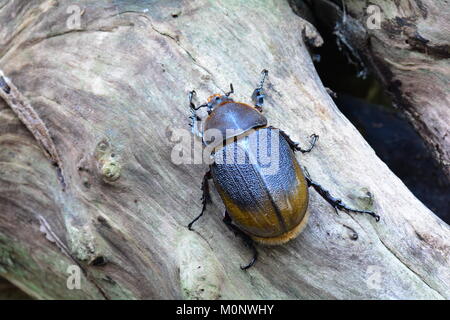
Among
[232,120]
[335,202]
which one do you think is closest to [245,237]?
[335,202]

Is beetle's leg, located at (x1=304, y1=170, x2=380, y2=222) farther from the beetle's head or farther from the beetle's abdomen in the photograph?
the beetle's head

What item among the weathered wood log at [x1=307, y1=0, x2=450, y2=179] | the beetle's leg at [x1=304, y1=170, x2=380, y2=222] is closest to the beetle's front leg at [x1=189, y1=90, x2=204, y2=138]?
the beetle's leg at [x1=304, y1=170, x2=380, y2=222]

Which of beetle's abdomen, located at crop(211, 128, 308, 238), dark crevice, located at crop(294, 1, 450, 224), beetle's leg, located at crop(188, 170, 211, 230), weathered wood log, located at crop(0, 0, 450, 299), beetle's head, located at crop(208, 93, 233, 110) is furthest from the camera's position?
dark crevice, located at crop(294, 1, 450, 224)

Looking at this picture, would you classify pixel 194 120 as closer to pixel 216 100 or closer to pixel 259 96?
pixel 216 100

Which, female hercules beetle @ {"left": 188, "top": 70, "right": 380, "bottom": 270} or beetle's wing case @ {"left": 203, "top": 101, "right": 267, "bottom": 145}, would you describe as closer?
female hercules beetle @ {"left": 188, "top": 70, "right": 380, "bottom": 270}

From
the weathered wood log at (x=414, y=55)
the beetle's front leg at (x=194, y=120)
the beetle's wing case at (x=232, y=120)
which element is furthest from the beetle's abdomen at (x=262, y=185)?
the weathered wood log at (x=414, y=55)

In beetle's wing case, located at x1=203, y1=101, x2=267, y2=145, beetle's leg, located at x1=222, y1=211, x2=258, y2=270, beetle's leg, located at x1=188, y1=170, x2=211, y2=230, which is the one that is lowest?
beetle's leg, located at x1=222, y1=211, x2=258, y2=270

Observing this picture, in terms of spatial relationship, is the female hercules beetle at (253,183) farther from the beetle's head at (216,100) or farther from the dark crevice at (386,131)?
the dark crevice at (386,131)
